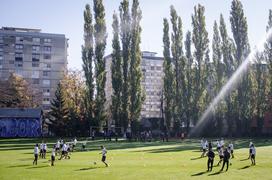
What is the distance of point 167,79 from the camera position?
260ft

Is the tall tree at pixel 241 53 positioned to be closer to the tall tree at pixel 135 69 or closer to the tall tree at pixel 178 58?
the tall tree at pixel 178 58

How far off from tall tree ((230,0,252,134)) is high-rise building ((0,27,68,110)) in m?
61.2

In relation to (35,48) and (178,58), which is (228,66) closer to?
(178,58)

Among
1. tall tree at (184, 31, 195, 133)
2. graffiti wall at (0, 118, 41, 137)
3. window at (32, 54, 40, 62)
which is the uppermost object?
window at (32, 54, 40, 62)

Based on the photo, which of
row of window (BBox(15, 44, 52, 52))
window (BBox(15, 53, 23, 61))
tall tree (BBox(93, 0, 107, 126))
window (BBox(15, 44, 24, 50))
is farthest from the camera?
window (BBox(15, 53, 23, 61))

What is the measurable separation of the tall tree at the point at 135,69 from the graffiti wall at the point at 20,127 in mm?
21339

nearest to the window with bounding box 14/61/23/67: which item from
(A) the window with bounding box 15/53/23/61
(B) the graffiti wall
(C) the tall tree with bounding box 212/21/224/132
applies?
(A) the window with bounding box 15/53/23/61

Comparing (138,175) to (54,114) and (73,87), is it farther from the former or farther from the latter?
(73,87)

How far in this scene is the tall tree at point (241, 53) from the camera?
75.4 meters

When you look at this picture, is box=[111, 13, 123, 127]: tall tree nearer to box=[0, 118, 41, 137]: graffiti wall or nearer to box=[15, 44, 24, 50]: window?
box=[0, 118, 41, 137]: graffiti wall

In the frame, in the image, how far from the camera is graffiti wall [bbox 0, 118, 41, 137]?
7650 centimetres

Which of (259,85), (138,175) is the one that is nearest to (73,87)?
(259,85)

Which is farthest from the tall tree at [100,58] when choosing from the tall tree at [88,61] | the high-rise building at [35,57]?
the high-rise building at [35,57]

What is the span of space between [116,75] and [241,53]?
2678 centimetres
